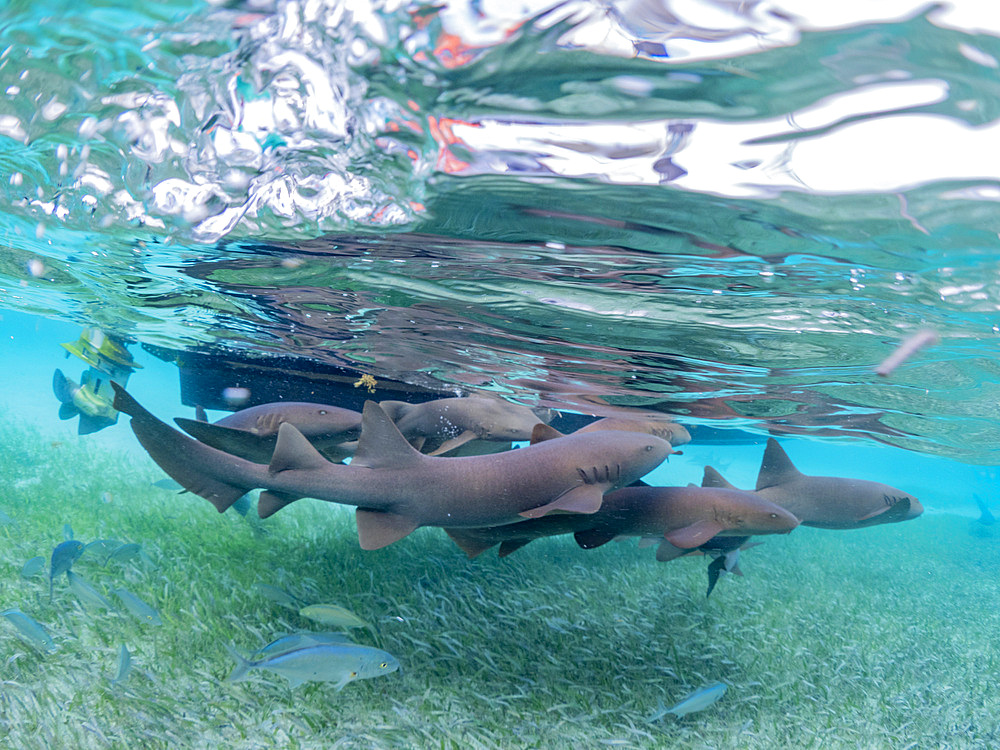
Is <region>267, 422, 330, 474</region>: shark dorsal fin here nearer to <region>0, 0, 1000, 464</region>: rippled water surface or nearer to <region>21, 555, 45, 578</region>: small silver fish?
<region>0, 0, 1000, 464</region>: rippled water surface

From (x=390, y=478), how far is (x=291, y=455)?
0.92 m

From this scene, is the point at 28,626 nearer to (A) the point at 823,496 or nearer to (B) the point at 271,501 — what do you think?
(B) the point at 271,501

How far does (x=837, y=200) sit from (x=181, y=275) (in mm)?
9866

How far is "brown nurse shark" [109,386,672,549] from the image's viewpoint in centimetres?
448

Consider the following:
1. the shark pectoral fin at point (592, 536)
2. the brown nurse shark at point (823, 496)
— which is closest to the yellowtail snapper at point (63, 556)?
the shark pectoral fin at point (592, 536)

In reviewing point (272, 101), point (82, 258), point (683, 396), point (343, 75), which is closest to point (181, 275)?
point (82, 258)

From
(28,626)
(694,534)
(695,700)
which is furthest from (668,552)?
(28,626)

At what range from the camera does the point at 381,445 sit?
4.57 meters

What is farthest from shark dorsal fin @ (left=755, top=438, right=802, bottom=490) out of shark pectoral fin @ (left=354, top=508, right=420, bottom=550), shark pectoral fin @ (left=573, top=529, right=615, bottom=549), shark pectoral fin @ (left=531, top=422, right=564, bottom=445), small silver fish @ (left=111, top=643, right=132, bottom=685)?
small silver fish @ (left=111, top=643, right=132, bottom=685)

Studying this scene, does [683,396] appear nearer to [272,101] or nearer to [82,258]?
[272,101]

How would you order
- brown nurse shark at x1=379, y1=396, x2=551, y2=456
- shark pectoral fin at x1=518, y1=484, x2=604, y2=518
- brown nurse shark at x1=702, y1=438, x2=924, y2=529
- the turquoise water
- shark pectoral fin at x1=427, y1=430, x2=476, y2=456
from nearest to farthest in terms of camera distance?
1. the turquoise water
2. shark pectoral fin at x1=518, y1=484, x2=604, y2=518
3. shark pectoral fin at x1=427, y1=430, x2=476, y2=456
4. brown nurse shark at x1=379, y1=396, x2=551, y2=456
5. brown nurse shark at x1=702, y1=438, x2=924, y2=529

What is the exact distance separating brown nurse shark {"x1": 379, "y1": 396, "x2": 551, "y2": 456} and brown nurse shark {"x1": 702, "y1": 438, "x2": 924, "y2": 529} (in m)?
4.54

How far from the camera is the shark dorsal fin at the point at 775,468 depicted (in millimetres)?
8445

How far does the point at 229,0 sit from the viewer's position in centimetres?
345
